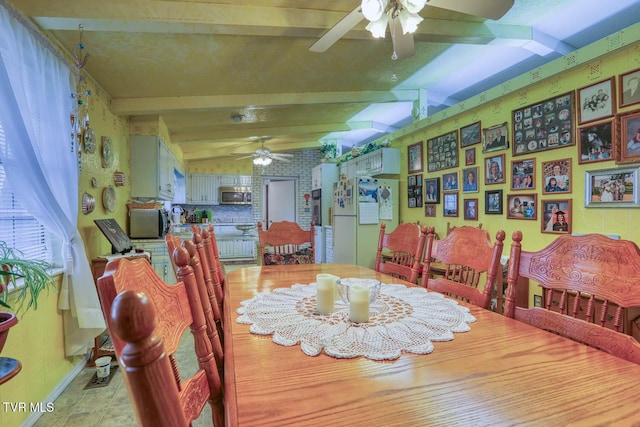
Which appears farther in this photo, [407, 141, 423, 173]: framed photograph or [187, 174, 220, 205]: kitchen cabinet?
[187, 174, 220, 205]: kitchen cabinet

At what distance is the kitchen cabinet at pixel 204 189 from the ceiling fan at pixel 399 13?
5834mm

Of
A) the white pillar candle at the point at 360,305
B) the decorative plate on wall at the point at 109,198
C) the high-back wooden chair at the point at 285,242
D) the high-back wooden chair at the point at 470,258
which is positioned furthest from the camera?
the decorative plate on wall at the point at 109,198

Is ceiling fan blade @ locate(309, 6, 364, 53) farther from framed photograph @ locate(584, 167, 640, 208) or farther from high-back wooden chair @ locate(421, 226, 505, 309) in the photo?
framed photograph @ locate(584, 167, 640, 208)

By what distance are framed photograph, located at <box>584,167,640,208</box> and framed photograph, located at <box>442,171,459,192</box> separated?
4.25 feet

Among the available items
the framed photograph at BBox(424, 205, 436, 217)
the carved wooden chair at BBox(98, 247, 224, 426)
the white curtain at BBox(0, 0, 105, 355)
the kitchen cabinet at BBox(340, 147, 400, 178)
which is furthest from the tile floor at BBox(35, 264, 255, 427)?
the kitchen cabinet at BBox(340, 147, 400, 178)

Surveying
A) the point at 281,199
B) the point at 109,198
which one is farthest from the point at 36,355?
the point at 281,199

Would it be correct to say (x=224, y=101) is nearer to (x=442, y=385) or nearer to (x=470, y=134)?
(x=470, y=134)

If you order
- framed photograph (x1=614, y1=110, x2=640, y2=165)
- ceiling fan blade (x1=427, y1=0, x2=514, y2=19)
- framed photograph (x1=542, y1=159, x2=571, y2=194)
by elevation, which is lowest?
framed photograph (x1=542, y1=159, x2=571, y2=194)

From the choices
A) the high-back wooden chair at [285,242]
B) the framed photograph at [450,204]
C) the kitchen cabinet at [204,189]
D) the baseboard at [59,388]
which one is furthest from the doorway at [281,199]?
the baseboard at [59,388]

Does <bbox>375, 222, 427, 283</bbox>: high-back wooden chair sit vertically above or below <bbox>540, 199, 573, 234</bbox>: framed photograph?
below

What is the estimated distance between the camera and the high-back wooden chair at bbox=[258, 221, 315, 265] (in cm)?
251

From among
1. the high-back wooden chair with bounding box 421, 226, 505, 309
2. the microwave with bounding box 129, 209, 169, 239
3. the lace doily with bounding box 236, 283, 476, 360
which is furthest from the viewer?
the microwave with bounding box 129, 209, 169, 239

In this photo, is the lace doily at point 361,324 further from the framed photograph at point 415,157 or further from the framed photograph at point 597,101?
the framed photograph at point 415,157

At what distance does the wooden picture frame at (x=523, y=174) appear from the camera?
2.61m
